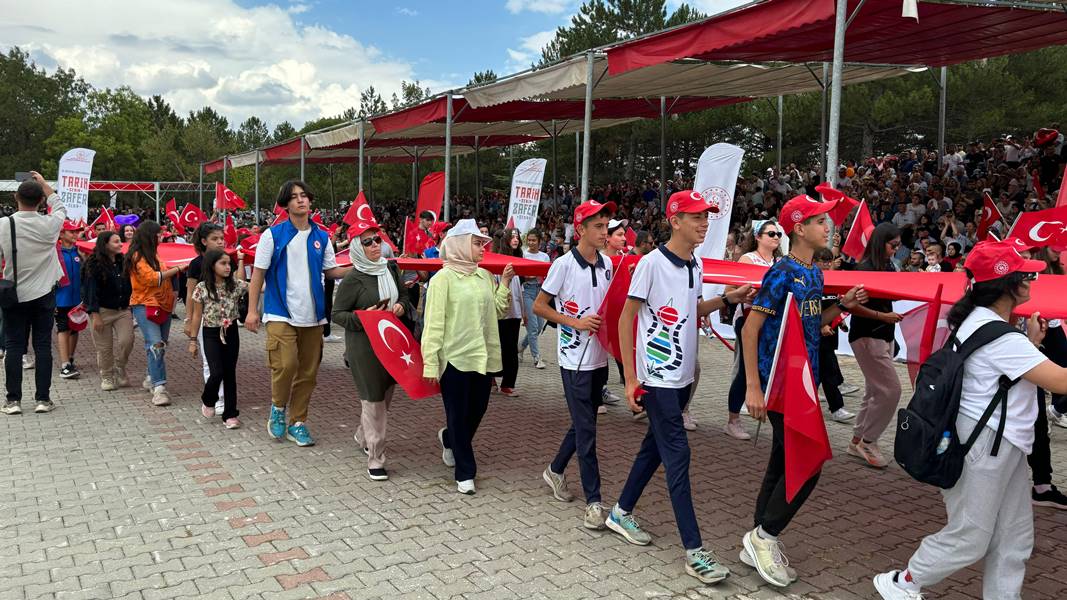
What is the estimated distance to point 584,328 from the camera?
15.3ft

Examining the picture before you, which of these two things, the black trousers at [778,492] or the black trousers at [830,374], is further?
the black trousers at [830,374]

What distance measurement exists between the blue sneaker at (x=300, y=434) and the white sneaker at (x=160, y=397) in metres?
2.11

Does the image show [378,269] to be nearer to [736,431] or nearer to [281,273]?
[281,273]

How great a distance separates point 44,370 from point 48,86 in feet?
312

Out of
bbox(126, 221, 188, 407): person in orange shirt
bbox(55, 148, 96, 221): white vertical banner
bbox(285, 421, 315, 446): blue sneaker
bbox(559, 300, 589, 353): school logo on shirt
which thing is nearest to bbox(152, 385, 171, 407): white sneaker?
bbox(126, 221, 188, 407): person in orange shirt

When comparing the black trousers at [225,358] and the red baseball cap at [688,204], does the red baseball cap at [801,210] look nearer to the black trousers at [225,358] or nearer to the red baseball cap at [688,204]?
the red baseball cap at [688,204]

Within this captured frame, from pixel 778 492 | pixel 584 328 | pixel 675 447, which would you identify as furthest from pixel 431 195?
pixel 778 492

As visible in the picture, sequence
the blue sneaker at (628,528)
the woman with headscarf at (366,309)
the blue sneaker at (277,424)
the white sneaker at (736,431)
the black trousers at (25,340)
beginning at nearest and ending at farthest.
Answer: the blue sneaker at (628,528), the woman with headscarf at (366,309), the blue sneaker at (277,424), the white sneaker at (736,431), the black trousers at (25,340)

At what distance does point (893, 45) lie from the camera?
9.97 meters

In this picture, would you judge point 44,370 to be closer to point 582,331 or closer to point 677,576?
point 582,331

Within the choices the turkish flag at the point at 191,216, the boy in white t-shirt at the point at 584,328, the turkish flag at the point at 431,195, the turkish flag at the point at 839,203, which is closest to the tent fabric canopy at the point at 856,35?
the turkish flag at the point at 839,203

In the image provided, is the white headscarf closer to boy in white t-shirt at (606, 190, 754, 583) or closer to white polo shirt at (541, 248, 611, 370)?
white polo shirt at (541, 248, 611, 370)

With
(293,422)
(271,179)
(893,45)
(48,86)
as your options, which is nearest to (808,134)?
(893,45)

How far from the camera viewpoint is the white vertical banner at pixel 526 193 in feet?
36.1
